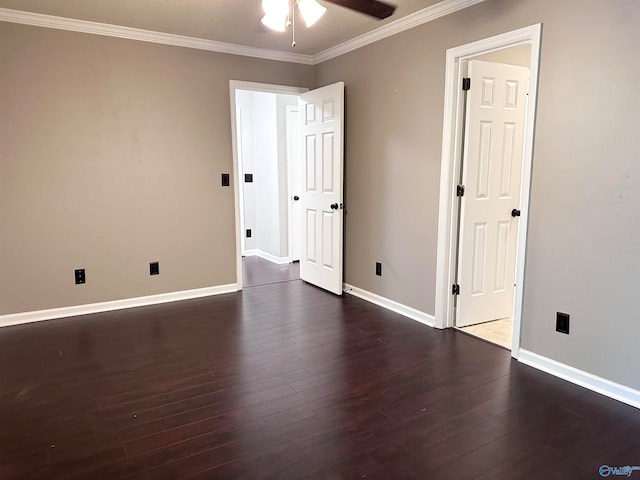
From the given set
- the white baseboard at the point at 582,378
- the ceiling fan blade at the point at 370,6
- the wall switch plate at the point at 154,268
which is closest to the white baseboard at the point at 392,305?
the white baseboard at the point at 582,378

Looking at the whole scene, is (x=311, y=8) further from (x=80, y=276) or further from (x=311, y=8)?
(x=80, y=276)

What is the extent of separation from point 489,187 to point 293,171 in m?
3.14

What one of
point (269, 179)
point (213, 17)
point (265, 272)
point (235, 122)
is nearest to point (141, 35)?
point (213, 17)

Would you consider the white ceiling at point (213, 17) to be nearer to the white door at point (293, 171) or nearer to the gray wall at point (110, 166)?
the gray wall at point (110, 166)

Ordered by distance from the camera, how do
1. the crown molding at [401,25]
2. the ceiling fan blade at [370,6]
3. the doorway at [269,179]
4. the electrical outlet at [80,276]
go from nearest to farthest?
the ceiling fan blade at [370,6] → the crown molding at [401,25] → the electrical outlet at [80,276] → the doorway at [269,179]

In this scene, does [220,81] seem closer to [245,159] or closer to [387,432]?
[245,159]

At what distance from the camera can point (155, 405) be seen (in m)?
2.39

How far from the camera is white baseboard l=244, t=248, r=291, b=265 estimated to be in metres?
6.12

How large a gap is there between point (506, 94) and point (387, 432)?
274cm

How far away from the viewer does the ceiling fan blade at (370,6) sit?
2016mm

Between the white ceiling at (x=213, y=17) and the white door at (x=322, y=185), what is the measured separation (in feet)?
1.84

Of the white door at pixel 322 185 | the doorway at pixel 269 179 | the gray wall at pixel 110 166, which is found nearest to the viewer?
the gray wall at pixel 110 166

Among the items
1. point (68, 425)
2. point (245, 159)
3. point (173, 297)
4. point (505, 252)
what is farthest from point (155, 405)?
point (245, 159)

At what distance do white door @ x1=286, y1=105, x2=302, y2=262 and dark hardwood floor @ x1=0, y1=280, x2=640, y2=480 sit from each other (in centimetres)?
263
